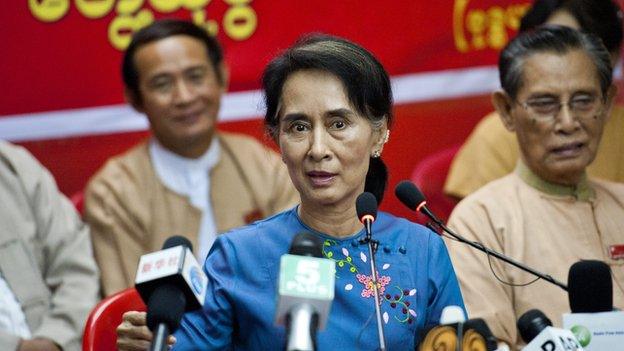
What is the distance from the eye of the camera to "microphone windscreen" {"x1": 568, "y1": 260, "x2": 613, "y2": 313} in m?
2.43

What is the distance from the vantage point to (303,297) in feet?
5.71

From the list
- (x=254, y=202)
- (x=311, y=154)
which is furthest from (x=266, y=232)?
(x=254, y=202)

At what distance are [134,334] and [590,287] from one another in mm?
997

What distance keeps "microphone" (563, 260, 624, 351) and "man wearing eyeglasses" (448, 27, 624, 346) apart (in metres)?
0.61

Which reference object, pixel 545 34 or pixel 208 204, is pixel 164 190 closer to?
pixel 208 204

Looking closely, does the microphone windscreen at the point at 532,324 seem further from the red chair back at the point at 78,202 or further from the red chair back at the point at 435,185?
the red chair back at the point at 78,202

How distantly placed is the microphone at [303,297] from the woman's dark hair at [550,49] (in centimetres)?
167

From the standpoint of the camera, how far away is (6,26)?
4.36 metres

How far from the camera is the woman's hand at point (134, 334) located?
2201 mm

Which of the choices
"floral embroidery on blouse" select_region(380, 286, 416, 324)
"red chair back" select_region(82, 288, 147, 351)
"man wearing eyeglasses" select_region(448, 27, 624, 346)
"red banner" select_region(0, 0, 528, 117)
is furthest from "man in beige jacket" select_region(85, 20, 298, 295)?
"floral embroidery on blouse" select_region(380, 286, 416, 324)

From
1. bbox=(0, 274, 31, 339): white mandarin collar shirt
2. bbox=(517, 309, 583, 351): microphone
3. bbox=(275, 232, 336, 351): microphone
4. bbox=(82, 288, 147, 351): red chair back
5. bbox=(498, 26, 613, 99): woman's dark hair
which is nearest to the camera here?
bbox=(275, 232, 336, 351): microphone

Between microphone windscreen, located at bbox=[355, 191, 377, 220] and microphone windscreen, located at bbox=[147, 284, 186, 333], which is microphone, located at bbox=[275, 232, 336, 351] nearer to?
microphone windscreen, located at bbox=[147, 284, 186, 333]

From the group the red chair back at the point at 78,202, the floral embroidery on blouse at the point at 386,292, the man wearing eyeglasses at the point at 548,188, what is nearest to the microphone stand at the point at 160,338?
the floral embroidery on blouse at the point at 386,292

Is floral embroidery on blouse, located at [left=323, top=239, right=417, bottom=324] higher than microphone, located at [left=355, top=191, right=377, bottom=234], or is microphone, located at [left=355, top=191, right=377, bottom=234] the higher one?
microphone, located at [left=355, top=191, right=377, bottom=234]
